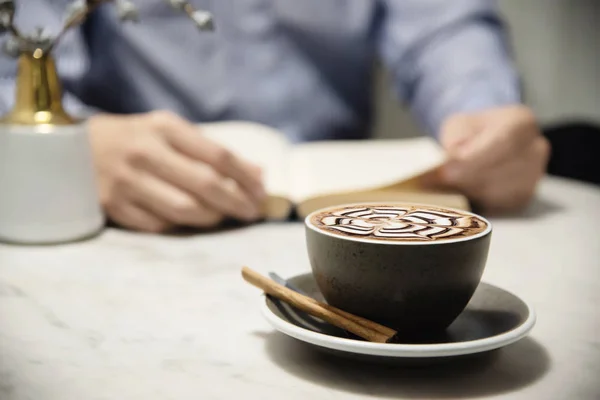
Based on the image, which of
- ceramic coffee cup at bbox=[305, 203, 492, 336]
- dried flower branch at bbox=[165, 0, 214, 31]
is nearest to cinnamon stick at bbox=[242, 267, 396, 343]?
ceramic coffee cup at bbox=[305, 203, 492, 336]

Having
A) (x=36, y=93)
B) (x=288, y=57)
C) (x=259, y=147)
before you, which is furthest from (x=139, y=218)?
(x=288, y=57)

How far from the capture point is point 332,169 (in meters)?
0.91

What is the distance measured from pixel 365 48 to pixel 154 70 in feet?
1.32

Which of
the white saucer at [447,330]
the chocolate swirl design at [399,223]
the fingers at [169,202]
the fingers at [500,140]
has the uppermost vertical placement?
the chocolate swirl design at [399,223]

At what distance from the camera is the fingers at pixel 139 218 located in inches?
27.6

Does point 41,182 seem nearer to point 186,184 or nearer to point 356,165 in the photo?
point 186,184

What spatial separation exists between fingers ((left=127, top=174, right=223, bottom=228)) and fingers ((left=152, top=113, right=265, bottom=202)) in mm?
40

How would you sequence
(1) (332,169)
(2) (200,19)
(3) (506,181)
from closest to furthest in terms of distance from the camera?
1. (2) (200,19)
2. (3) (506,181)
3. (1) (332,169)

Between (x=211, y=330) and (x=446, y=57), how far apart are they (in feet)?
2.67

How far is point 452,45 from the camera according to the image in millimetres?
1125

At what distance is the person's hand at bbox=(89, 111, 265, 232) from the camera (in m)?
0.68

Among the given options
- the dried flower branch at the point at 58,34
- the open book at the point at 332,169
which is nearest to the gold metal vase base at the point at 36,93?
the dried flower branch at the point at 58,34

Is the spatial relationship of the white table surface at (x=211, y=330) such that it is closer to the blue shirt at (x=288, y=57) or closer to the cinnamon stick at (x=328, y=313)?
the cinnamon stick at (x=328, y=313)

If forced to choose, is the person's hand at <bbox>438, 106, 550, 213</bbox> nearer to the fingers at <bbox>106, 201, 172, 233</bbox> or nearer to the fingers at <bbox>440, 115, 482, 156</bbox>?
the fingers at <bbox>440, 115, 482, 156</bbox>
